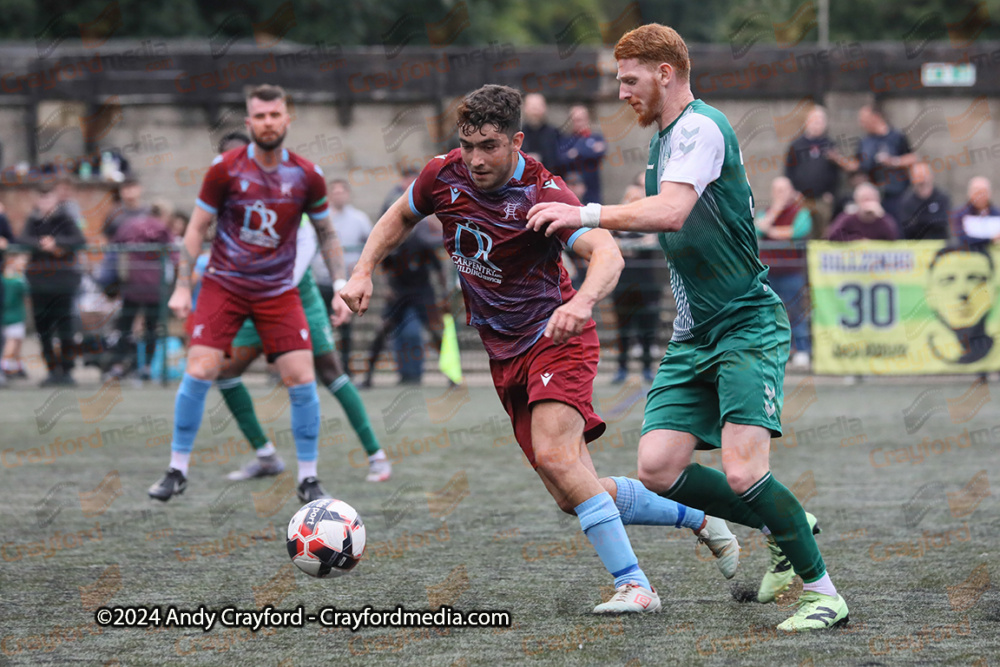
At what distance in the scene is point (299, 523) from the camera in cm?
503

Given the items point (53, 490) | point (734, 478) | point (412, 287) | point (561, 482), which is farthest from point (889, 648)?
point (412, 287)

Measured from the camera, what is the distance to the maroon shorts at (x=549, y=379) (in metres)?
4.68

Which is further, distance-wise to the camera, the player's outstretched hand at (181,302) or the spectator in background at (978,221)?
the spectator in background at (978,221)

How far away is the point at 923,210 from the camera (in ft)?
47.1

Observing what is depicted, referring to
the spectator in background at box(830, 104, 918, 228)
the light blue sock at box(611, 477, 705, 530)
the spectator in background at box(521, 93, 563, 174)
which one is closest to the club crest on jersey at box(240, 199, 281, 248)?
the light blue sock at box(611, 477, 705, 530)

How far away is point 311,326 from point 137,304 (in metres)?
7.46

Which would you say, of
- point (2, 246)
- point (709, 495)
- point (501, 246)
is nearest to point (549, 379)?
point (501, 246)

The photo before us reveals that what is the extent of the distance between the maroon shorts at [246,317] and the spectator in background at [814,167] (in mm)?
9378

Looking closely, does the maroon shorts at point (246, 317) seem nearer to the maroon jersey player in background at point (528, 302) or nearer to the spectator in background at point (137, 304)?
the maroon jersey player in background at point (528, 302)

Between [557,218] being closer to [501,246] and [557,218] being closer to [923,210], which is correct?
[501,246]

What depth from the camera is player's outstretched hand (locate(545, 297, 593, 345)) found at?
4125mm

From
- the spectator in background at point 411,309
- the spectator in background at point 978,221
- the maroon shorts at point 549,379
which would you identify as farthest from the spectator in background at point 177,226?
the maroon shorts at point 549,379

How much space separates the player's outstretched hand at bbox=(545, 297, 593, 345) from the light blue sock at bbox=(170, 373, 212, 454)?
11.7ft

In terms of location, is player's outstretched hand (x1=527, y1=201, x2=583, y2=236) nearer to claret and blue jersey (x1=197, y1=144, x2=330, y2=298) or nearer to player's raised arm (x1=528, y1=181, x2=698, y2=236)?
player's raised arm (x1=528, y1=181, x2=698, y2=236)
